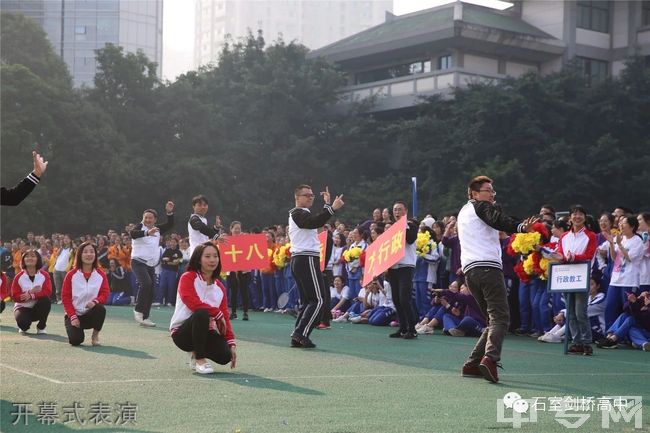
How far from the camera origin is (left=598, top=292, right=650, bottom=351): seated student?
15166 mm

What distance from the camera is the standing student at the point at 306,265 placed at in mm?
13773

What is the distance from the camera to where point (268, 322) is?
20625mm

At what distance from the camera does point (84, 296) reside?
14.1 m

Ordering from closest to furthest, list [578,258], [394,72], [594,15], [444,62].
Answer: [578,258] < [444,62] < [594,15] < [394,72]

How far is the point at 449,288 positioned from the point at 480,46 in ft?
108

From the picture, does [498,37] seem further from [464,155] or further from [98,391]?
[98,391]

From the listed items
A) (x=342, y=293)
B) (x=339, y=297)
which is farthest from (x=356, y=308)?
(x=339, y=297)

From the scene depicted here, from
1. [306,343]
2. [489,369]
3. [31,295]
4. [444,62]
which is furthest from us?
[444,62]

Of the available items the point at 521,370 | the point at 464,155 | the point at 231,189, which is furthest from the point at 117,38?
the point at 521,370

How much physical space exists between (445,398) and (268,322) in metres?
11.8

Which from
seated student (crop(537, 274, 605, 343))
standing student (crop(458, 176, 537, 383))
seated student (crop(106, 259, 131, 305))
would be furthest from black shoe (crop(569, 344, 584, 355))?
seated student (crop(106, 259, 131, 305))

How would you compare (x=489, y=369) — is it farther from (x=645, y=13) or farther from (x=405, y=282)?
(x=645, y=13)

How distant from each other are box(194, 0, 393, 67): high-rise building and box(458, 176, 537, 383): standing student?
13989 cm

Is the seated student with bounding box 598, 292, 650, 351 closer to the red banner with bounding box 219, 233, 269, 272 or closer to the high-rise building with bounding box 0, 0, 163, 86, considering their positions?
the red banner with bounding box 219, 233, 269, 272
